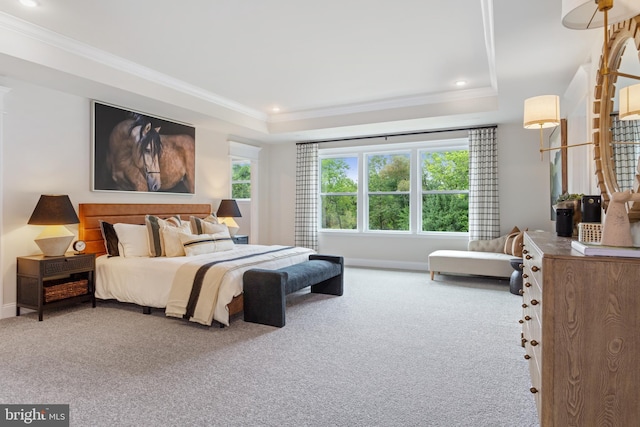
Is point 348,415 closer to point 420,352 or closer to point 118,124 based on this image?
point 420,352

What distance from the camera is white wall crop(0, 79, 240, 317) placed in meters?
3.80

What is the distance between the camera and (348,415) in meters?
2.03

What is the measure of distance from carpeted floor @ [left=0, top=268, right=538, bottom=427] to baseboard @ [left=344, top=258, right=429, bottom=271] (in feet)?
8.07

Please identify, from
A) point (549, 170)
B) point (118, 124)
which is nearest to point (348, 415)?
point (118, 124)

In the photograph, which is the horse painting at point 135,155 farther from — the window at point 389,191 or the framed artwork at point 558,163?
the framed artwork at point 558,163

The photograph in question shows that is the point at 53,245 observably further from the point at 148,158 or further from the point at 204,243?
the point at 148,158

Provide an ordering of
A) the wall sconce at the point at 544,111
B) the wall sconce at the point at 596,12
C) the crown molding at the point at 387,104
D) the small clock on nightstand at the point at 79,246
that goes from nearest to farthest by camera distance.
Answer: the wall sconce at the point at 596,12 → the wall sconce at the point at 544,111 → the small clock on nightstand at the point at 79,246 → the crown molding at the point at 387,104

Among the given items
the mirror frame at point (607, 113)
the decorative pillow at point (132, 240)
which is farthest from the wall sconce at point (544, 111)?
the decorative pillow at point (132, 240)

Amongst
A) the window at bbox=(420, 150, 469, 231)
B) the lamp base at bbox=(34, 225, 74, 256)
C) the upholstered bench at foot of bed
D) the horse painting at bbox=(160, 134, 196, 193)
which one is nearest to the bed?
the lamp base at bbox=(34, 225, 74, 256)

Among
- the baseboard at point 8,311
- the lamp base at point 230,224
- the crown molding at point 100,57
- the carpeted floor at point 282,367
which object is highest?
the crown molding at point 100,57

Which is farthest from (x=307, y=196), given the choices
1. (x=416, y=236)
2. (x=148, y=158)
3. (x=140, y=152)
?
(x=140, y=152)

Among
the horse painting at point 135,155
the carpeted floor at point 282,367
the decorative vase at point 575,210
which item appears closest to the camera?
the carpeted floor at point 282,367

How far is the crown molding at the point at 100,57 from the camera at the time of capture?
129 inches

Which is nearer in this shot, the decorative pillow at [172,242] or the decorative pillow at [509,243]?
the decorative pillow at [172,242]
